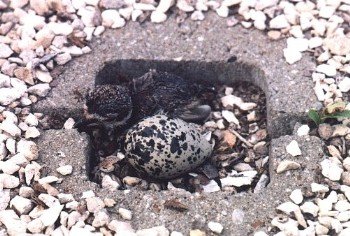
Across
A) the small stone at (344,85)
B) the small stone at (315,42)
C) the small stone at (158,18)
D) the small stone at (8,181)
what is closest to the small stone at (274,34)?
the small stone at (315,42)

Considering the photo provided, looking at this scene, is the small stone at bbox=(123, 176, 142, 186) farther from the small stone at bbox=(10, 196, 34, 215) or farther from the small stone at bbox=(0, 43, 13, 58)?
the small stone at bbox=(0, 43, 13, 58)


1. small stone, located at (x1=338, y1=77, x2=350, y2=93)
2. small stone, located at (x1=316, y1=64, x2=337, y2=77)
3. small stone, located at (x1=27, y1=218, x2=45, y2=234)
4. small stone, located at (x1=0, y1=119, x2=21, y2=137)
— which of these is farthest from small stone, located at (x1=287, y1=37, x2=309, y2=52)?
small stone, located at (x1=27, y1=218, x2=45, y2=234)

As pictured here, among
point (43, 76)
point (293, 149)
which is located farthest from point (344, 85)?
point (43, 76)

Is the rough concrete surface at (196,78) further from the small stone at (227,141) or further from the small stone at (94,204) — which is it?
the small stone at (227,141)

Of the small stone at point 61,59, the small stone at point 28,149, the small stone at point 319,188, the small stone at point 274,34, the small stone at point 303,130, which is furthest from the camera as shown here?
the small stone at point 274,34

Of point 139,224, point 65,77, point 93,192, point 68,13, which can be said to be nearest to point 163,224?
point 139,224

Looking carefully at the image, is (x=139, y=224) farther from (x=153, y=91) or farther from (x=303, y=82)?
(x=303, y=82)
